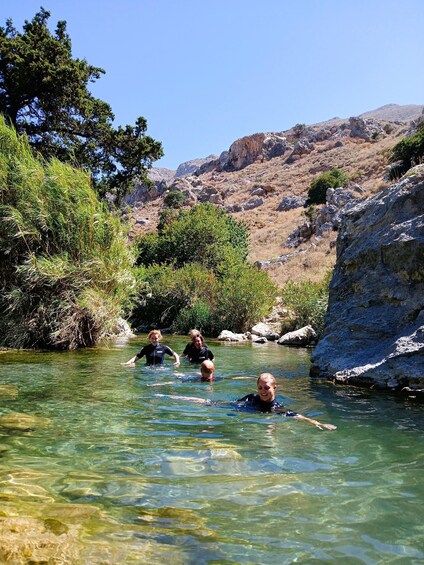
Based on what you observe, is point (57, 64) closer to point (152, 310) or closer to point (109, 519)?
point (152, 310)

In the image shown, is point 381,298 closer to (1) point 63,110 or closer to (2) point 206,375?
(2) point 206,375

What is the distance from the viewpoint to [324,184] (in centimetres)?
5916

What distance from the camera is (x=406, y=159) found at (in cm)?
4688

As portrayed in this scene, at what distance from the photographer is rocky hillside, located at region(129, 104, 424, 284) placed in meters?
44.8

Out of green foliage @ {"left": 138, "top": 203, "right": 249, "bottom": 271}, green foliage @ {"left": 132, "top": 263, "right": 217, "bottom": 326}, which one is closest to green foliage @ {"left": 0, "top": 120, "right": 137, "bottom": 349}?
green foliage @ {"left": 132, "top": 263, "right": 217, "bottom": 326}

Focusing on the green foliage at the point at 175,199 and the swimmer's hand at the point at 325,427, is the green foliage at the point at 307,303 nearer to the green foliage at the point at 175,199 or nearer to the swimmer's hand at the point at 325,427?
the swimmer's hand at the point at 325,427

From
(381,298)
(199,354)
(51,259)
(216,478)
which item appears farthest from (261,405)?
(51,259)

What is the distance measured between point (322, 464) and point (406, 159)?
153 ft

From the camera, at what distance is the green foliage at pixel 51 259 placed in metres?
15.6

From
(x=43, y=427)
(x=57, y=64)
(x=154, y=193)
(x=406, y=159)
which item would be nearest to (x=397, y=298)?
(x=43, y=427)

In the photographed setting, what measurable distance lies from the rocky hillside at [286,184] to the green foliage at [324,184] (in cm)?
189

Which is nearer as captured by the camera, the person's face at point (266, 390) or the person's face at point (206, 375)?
the person's face at point (266, 390)

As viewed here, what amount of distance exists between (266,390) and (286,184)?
72160 mm

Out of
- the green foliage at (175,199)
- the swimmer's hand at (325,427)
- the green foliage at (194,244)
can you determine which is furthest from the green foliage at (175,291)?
the green foliage at (175,199)
